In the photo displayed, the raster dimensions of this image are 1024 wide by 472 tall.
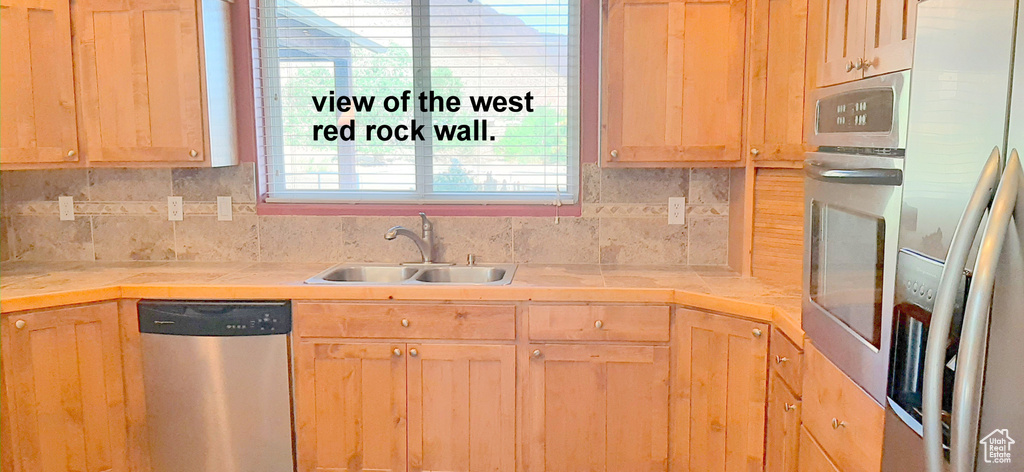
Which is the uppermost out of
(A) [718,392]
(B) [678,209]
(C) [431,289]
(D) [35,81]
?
(D) [35,81]

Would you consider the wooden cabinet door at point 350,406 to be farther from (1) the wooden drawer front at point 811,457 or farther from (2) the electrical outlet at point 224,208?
(1) the wooden drawer front at point 811,457

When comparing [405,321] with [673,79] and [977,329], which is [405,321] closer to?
[673,79]

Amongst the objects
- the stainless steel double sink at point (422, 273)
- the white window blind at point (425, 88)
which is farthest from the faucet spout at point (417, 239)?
the white window blind at point (425, 88)

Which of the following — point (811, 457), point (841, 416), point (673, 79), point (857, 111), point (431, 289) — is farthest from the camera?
point (673, 79)

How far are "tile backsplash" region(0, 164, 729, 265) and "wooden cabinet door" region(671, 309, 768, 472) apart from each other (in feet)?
2.11

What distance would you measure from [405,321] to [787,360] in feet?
4.36

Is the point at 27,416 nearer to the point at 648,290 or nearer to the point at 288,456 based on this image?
the point at 288,456

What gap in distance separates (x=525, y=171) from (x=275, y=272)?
1166 millimetres

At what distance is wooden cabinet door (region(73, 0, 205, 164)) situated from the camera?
9.43 ft

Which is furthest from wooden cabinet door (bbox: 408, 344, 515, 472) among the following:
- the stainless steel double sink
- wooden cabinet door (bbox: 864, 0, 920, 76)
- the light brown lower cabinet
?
wooden cabinet door (bbox: 864, 0, 920, 76)

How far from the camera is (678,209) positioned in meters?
3.14

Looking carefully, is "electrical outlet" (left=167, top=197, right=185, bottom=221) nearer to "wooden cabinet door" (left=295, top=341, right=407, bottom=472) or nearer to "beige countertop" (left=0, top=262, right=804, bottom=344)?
"beige countertop" (left=0, top=262, right=804, bottom=344)

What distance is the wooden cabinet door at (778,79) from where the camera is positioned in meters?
2.50

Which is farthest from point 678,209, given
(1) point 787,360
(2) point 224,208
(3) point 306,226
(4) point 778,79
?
(2) point 224,208
